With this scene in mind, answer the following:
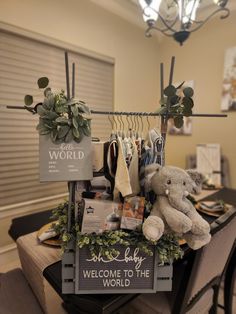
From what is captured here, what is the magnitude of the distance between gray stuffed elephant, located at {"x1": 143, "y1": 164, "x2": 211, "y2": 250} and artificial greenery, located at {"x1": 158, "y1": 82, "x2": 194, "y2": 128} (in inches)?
8.7

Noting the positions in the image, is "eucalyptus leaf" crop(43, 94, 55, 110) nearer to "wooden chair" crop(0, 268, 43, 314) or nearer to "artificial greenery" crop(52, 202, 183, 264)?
"artificial greenery" crop(52, 202, 183, 264)

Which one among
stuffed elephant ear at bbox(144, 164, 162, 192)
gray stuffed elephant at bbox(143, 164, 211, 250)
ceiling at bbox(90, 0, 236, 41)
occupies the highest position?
ceiling at bbox(90, 0, 236, 41)

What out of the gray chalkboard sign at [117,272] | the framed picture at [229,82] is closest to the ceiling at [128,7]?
the framed picture at [229,82]

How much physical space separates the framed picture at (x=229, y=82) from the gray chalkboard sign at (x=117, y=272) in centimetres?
276

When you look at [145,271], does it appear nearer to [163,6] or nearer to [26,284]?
[26,284]

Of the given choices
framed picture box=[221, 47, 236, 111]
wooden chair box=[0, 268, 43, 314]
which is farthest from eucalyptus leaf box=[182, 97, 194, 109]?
framed picture box=[221, 47, 236, 111]

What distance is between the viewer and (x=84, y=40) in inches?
105

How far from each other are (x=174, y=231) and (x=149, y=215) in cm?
10

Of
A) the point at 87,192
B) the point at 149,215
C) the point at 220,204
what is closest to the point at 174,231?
the point at 149,215

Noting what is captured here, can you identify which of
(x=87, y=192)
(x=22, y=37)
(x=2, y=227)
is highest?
(x=22, y=37)

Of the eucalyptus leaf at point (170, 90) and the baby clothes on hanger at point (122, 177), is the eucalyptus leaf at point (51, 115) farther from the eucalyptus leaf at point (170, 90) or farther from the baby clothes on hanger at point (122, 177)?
the eucalyptus leaf at point (170, 90)

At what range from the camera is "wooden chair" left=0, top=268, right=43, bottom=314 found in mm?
1053

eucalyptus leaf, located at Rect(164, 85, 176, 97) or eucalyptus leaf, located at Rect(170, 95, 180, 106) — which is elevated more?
eucalyptus leaf, located at Rect(164, 85, 176, 97)

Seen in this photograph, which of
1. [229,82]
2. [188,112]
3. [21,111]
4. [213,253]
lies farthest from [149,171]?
[229,82]
